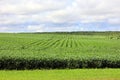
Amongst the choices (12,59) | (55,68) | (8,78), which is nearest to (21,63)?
(12,59)

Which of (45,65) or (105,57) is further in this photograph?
(105,57)

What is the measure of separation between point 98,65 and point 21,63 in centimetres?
979

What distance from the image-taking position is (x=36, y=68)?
141 feet

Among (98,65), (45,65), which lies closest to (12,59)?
(45,65)

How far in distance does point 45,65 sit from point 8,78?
Result: 14.1 m

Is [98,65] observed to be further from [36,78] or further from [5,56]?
[36,78]

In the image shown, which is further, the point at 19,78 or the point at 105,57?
the point at 105,57

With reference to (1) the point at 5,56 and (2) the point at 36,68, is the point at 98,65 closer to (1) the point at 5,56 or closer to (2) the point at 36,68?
(2) the point at 36,68

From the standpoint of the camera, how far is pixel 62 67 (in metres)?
44.0

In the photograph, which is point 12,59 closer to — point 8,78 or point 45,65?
point 45,65

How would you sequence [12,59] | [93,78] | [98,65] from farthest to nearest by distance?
1. [98,65]
2. [12,59]
3. [93,78]

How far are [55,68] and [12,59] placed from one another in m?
5.21

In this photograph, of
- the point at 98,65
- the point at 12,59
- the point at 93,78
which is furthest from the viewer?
the point at 98,65

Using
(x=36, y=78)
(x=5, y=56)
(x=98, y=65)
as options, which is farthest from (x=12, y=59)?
(x=36, y=78)
